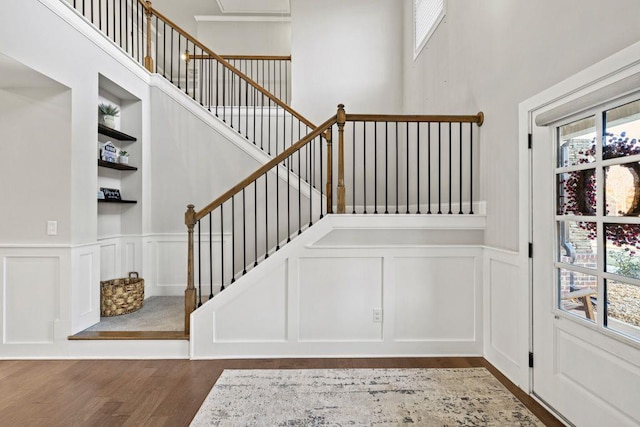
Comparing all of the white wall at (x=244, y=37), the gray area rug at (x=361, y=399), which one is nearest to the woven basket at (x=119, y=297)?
the gray area rug at (x=361, y=399)

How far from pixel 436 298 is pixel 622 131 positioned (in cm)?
186

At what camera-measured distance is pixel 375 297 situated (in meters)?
3.14

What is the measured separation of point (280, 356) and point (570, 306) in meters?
2.20

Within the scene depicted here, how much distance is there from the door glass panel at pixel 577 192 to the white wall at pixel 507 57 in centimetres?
40

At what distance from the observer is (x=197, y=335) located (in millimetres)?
3074

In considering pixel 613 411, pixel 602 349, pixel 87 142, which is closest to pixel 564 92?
pixel 602 349

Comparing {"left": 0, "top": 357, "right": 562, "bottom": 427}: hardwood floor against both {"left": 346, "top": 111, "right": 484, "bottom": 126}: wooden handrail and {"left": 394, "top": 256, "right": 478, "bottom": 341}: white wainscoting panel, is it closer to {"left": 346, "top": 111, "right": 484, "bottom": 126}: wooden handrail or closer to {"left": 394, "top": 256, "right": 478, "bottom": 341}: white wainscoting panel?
{"left": 394, "top": 256, "right": 478, "bottom": 341}: white wainscoting panel

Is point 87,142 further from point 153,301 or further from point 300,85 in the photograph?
point 300,85

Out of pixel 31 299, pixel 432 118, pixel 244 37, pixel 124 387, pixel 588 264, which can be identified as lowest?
pixel 124 387

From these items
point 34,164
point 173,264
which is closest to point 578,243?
point 34,164

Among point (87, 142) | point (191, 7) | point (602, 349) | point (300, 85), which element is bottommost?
point (602, 349)

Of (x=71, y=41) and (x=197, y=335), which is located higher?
(x=71, y=41)

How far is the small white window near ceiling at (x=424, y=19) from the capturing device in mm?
4090

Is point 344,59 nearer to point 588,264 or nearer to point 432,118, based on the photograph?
point 432,118
